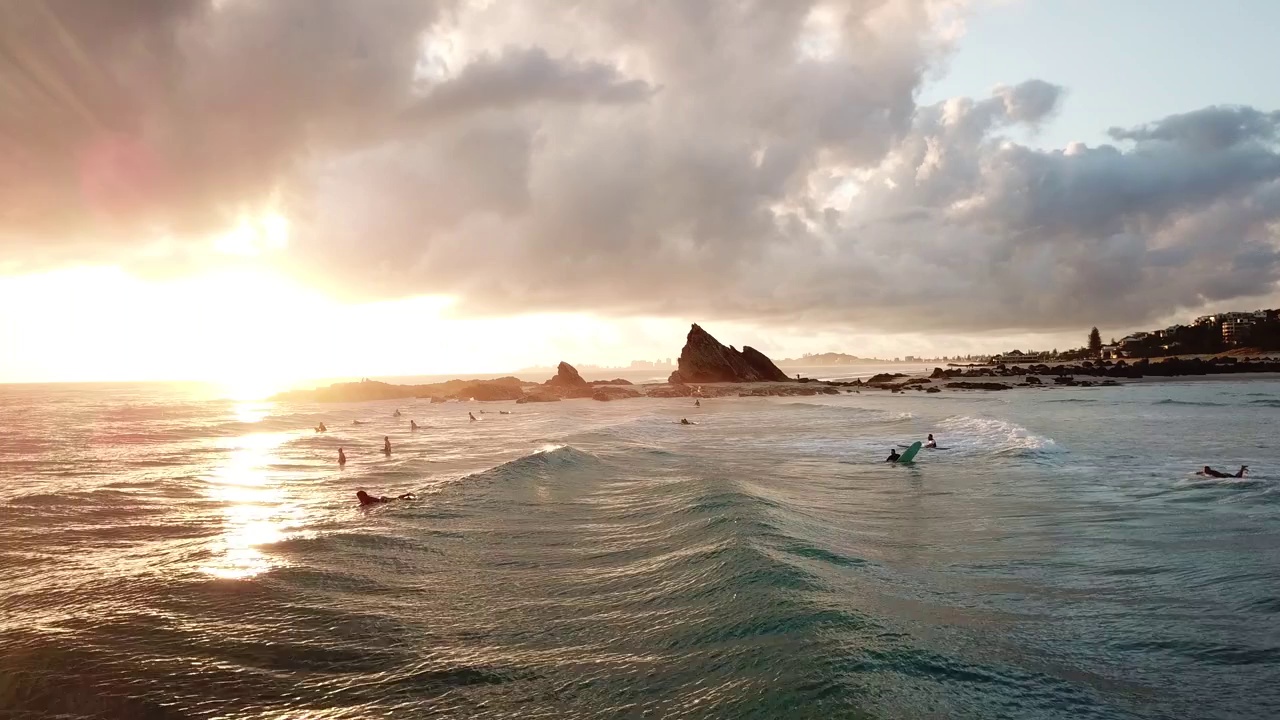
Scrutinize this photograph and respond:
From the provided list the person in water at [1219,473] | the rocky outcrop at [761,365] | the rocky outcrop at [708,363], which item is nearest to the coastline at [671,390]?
the rocky outcrop at [708,363]

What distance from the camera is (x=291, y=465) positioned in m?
33.4

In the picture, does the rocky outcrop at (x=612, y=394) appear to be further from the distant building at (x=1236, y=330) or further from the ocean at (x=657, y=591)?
the distant building at (x=1236, y=330)

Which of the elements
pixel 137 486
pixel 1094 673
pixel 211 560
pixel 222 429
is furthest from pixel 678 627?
pixel 222 429

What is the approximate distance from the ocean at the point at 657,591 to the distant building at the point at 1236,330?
176 m

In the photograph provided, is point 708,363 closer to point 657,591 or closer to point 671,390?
point 671,390

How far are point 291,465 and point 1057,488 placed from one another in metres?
34.6

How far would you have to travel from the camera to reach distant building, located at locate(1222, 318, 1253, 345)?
15850 cm

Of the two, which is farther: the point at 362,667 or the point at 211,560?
the point at 211,560

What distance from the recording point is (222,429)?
2206 inches

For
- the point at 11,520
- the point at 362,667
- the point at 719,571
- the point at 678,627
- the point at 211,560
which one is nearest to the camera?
the point at 362,667

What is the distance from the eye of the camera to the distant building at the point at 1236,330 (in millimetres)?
158500

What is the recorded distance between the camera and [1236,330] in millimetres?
167250

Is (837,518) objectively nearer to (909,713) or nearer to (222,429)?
(909,713)

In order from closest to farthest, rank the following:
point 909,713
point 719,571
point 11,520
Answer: point 909,713 < point 719,571 < point 11,520
